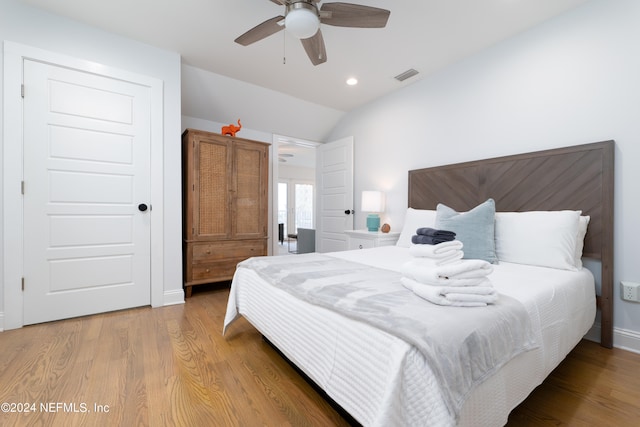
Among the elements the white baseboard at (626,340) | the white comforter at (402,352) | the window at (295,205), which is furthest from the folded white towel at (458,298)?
the window at (295,205)

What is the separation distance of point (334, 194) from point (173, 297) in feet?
9.37

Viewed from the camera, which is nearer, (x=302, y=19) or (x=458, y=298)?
(x=458, y=298)

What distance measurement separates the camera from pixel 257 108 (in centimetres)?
396

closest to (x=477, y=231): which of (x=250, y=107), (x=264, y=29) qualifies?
(x=264, y=29)

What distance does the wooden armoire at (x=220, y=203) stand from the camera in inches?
123

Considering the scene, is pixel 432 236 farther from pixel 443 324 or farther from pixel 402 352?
pixel 402 352

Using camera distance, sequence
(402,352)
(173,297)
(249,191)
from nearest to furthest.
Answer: (402,352) → (173,297) → (249,191)

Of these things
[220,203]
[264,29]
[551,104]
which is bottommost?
[220,203]

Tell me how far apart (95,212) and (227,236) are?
1.29 m

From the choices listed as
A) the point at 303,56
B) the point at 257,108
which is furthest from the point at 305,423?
the point at 257,108

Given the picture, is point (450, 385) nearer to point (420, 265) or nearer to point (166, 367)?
point (420, 265)

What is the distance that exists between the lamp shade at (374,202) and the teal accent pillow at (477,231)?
158cm

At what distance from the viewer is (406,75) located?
10.8 ft

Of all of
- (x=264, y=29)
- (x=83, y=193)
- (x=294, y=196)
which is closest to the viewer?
(x=264, y=29)
